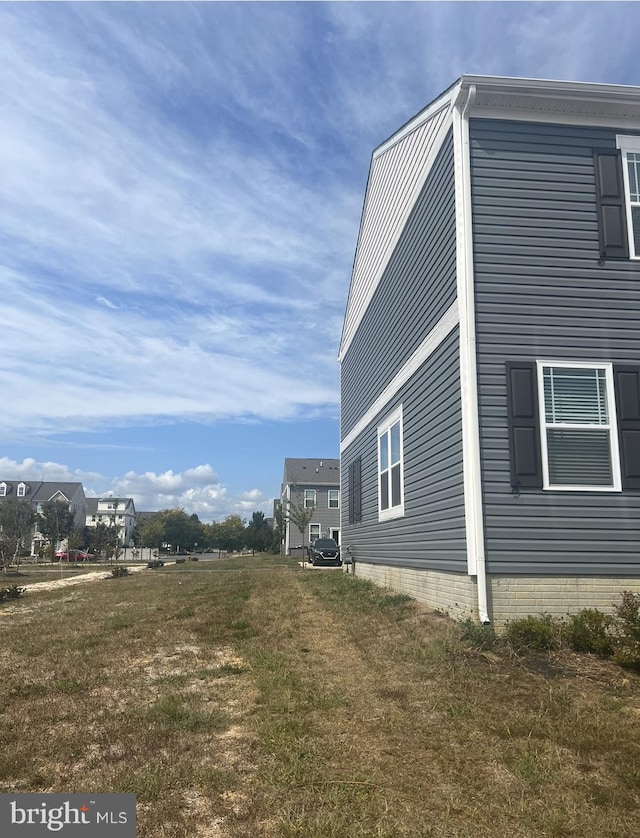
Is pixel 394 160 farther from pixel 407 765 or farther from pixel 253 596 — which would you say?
pixel 407 765

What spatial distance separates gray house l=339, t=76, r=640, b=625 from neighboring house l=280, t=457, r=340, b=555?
39572 millimetres

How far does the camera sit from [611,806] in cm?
353

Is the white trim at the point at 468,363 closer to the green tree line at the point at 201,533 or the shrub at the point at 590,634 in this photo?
the shrub at the point at 590,634

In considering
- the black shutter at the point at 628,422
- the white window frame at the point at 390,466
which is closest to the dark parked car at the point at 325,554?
the white window frame at the point at 390,466

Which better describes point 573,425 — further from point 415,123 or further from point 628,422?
point 415,123

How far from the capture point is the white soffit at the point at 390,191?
10836 mm

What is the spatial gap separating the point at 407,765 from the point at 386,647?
3533 millimetres

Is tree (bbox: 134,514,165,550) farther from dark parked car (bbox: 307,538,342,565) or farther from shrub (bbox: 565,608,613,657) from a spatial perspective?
shrub (bbox: 565,608,613,657)

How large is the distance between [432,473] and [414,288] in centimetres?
365

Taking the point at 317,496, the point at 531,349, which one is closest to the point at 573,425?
the point at 531,349

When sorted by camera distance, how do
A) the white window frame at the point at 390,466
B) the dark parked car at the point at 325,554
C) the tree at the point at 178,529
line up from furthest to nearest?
→ the tree at the point at 178,529
the dark parked car at the point at 325,554
the white window frame at the point at 390,466

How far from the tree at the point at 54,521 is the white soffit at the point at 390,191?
4351 centimetres

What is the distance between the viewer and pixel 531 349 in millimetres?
8742

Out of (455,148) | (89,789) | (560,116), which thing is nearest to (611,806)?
(89,789)
